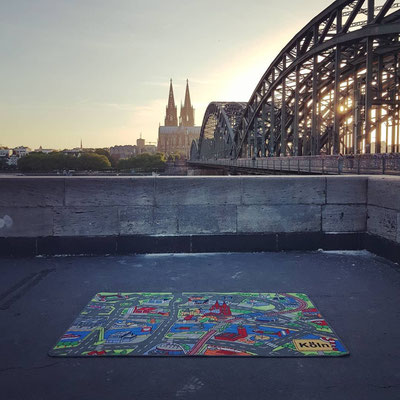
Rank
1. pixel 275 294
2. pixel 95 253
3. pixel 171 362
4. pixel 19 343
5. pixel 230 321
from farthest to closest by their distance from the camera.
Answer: pixel 95 253 → pixel 275 294 → pixel 230 321 → pixel 19 343 → pixel 171 362

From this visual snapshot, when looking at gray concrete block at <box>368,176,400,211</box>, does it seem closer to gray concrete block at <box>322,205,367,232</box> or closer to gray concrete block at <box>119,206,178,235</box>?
gray concrete block at <box>322,205,367,232</box>

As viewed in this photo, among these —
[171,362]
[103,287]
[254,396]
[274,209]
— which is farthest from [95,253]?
[254,396]

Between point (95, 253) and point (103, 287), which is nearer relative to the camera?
point (103, 287)

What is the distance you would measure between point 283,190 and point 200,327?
3.53 metres

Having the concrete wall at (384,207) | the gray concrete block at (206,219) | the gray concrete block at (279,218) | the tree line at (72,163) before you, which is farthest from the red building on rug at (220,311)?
the tree line at (72,163)

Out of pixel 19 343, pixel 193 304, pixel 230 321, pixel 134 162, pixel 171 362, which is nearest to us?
pixel 171 362

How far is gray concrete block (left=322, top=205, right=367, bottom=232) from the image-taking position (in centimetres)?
660

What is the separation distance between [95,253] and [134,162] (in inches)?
6343

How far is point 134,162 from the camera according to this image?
16462 cm

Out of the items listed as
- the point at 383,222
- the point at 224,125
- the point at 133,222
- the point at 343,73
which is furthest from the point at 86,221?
the point at 224,125

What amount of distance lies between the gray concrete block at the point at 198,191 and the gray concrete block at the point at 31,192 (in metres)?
1.60

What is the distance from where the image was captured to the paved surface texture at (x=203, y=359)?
2.61m

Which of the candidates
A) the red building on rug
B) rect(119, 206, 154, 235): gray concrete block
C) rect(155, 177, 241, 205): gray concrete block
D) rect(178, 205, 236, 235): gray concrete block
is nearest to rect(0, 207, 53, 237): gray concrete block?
rect(119, 206, 154, 235): gray concrete block

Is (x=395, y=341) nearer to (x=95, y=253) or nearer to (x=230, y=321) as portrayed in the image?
(x=230, y=321)
